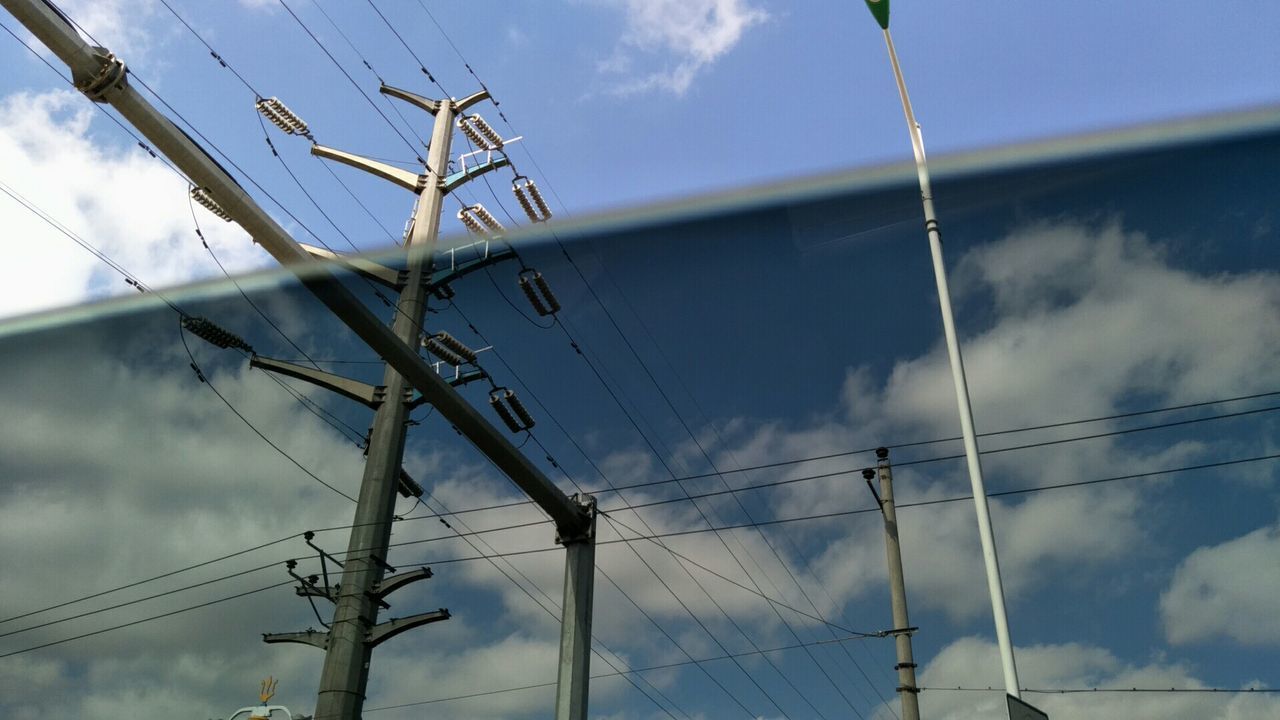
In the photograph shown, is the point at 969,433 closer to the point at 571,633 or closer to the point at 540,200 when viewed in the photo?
the point at 571,633

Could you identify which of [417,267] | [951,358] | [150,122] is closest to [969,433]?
[951,358]

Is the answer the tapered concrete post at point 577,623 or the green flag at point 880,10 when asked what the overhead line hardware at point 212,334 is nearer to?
the tapered concrete post at point 577,623

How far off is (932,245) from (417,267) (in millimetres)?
8951

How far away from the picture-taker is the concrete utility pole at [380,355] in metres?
7.56

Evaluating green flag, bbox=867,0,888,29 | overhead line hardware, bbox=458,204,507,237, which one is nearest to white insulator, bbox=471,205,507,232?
overhead line hardware, bbox=458,204,507,237

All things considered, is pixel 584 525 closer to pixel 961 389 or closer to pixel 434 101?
pixel 961 389

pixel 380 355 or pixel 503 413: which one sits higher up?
pixel 503 413

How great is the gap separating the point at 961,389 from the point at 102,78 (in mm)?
9207

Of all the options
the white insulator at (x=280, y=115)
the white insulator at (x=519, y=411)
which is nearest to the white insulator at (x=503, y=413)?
the white insulator at (x=519, y=411)

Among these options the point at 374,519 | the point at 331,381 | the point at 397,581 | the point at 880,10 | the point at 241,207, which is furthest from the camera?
the point at 331,381

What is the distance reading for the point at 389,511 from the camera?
1384 centimetres

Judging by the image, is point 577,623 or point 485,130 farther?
point 485,130

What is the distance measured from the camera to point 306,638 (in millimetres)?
12984

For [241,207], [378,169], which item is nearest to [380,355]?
[241,207]
